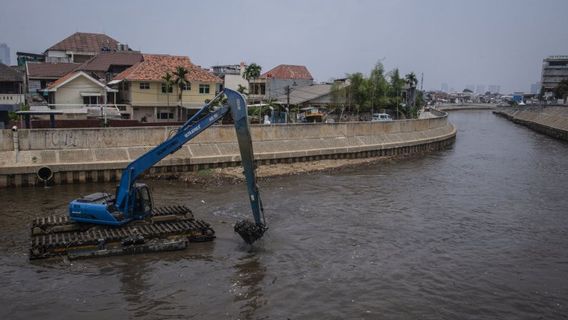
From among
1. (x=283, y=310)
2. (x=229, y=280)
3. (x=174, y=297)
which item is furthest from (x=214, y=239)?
(x=283, y=310)

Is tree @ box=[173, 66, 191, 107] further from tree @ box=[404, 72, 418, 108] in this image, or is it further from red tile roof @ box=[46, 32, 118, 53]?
tree @ box=[404, 72, 418, 108]

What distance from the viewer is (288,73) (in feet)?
227

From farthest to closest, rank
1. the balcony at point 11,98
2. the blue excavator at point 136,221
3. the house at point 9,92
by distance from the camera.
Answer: the balcony at point 11,98, the house at point 9,92, the blue excavator at point 136,221

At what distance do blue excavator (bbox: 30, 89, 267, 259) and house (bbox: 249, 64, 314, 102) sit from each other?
43080mm

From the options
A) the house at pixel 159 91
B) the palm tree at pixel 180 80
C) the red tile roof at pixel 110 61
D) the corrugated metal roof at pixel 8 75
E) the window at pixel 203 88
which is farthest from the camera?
the red tile roof at pixel 110 61

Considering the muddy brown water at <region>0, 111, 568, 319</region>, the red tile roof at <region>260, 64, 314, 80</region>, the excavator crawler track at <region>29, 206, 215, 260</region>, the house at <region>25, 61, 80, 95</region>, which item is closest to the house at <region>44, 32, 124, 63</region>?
the house at <region>25, 61, 80, 95</region>

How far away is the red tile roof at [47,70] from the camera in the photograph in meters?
49.1

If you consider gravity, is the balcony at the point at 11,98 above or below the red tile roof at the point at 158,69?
below

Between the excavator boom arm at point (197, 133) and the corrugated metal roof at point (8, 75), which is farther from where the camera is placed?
the corrugated metal roof at point (8, 75)

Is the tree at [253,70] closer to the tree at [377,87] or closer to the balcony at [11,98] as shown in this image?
the tree at [377,87]

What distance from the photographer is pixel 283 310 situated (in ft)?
40.2

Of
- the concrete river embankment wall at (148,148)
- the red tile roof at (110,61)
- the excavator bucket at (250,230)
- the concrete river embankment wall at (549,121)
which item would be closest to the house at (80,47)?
the red tile roof at (110,61)

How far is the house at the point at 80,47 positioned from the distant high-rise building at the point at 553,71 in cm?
15677

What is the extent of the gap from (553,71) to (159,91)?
17347 centimetres
